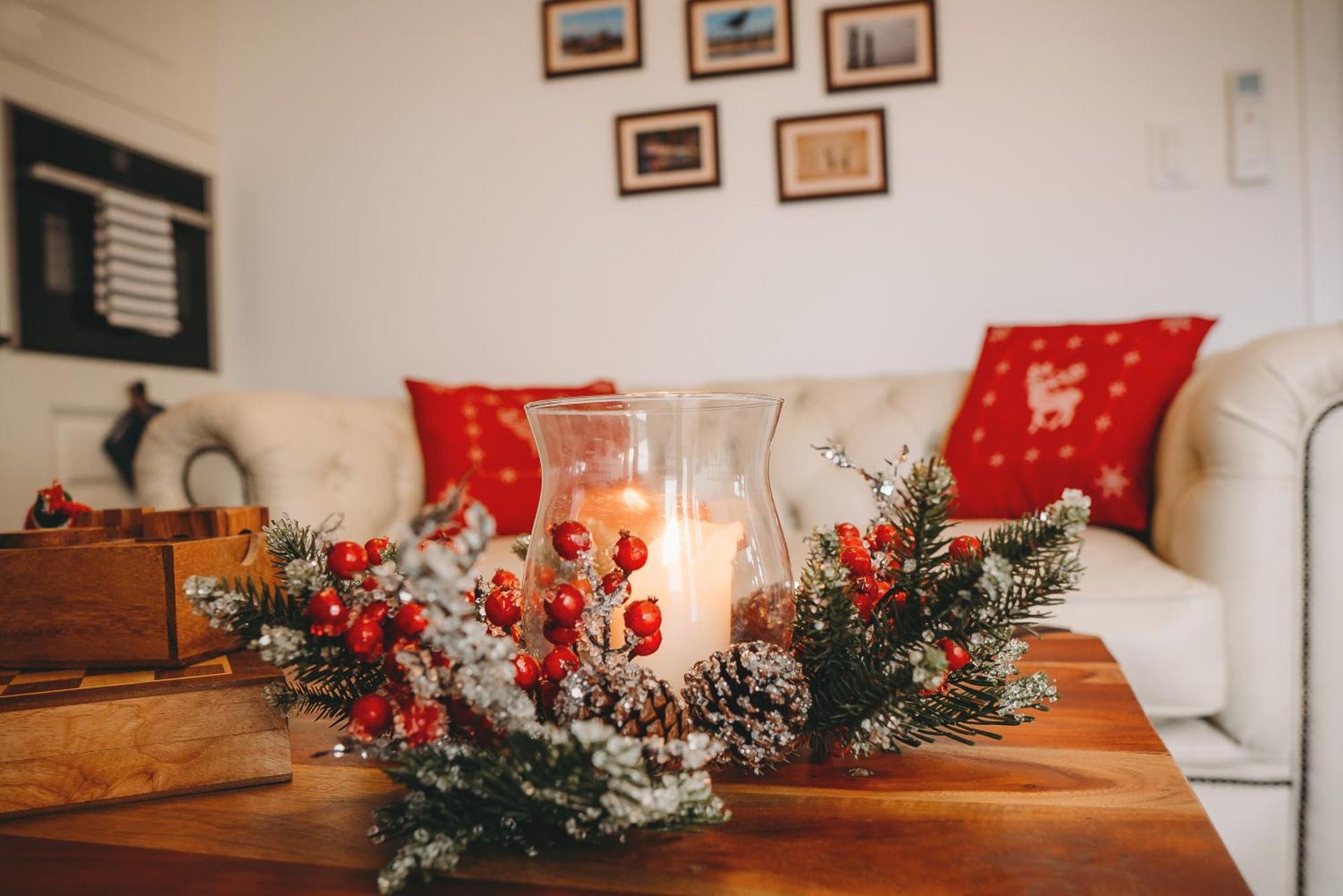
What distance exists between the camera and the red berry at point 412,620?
39cm

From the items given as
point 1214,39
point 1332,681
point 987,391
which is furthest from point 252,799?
point 1214,39

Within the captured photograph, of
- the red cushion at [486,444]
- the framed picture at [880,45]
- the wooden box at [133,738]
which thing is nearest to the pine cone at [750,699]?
the wooden box at [133,738]

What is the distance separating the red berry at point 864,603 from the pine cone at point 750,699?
0.18 feet

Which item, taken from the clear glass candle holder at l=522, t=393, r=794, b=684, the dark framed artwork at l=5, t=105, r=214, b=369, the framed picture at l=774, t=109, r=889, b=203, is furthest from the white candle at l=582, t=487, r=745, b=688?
the dark framed artwork at l=5, t=105, r=214, b=369

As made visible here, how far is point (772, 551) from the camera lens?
0.52m

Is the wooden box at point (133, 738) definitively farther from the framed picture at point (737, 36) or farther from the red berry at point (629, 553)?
the framed picture at point (737, 36)

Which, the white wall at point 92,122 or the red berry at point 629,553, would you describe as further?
the white wall at point 92,122

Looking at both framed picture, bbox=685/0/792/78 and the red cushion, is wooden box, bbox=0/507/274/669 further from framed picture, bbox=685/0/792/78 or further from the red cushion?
framed picture, bbox=685/0/792/78

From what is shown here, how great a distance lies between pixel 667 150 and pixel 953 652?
2.26 meters

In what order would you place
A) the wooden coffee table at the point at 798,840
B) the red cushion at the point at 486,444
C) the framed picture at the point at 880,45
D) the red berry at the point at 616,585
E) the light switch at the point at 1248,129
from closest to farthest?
the wooden coffee table at the point at 798,840 < the red berry at the point at 616,585 < the red cushion at the point at 486,444 < the light switch at the point at 1248,129 < the framed picture at the point at 880,45

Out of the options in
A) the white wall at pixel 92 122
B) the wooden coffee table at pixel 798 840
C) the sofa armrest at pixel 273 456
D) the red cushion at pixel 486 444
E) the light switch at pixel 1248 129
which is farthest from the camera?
the light switch at pixel 1248 129

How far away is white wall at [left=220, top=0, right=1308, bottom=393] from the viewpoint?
221 cm

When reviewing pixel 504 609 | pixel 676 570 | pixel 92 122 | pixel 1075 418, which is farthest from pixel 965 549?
pixel 92 122

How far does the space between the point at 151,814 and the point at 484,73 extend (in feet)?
8.42
